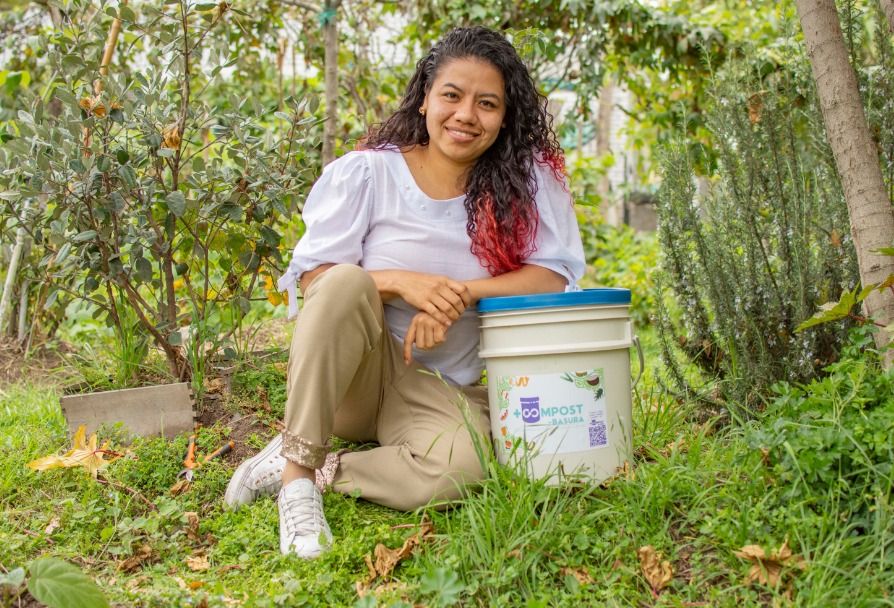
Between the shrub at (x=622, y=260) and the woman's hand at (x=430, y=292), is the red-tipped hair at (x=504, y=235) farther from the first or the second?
the shrub at (x=622, y=260)

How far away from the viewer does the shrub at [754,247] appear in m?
2.89

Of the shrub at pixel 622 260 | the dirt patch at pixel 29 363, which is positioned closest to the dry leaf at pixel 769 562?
the dirt patch at pixel 29 363

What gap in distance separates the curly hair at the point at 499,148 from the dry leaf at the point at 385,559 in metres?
0.84

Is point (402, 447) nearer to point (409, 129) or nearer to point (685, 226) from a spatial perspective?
point (409, 129)

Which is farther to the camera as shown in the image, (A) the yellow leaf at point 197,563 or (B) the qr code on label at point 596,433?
(B) the qr code on label at point 596,433

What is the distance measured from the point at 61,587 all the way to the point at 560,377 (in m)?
1.27

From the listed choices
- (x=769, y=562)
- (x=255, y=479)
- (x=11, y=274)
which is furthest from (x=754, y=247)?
(x=11, y=274)

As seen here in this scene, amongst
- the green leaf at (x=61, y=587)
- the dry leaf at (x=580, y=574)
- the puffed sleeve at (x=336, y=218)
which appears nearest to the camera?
the green leaf at (x=61, y=587)

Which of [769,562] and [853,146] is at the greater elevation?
[853,146]

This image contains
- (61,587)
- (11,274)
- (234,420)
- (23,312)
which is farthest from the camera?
(23,312)

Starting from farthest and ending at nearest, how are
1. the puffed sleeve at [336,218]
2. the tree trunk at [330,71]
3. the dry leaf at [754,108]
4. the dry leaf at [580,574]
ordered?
the tree trunk at [330,71], the dry leaf at [754,108], the puffed sleeve at [336,218], the dry leaf at [580,574]

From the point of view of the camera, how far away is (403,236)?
2623 mm

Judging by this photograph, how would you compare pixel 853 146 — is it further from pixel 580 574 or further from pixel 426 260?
pixel 580 574

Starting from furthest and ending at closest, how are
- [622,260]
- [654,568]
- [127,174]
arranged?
1. [622,260]
2. [127,174]
3. [654,568]
